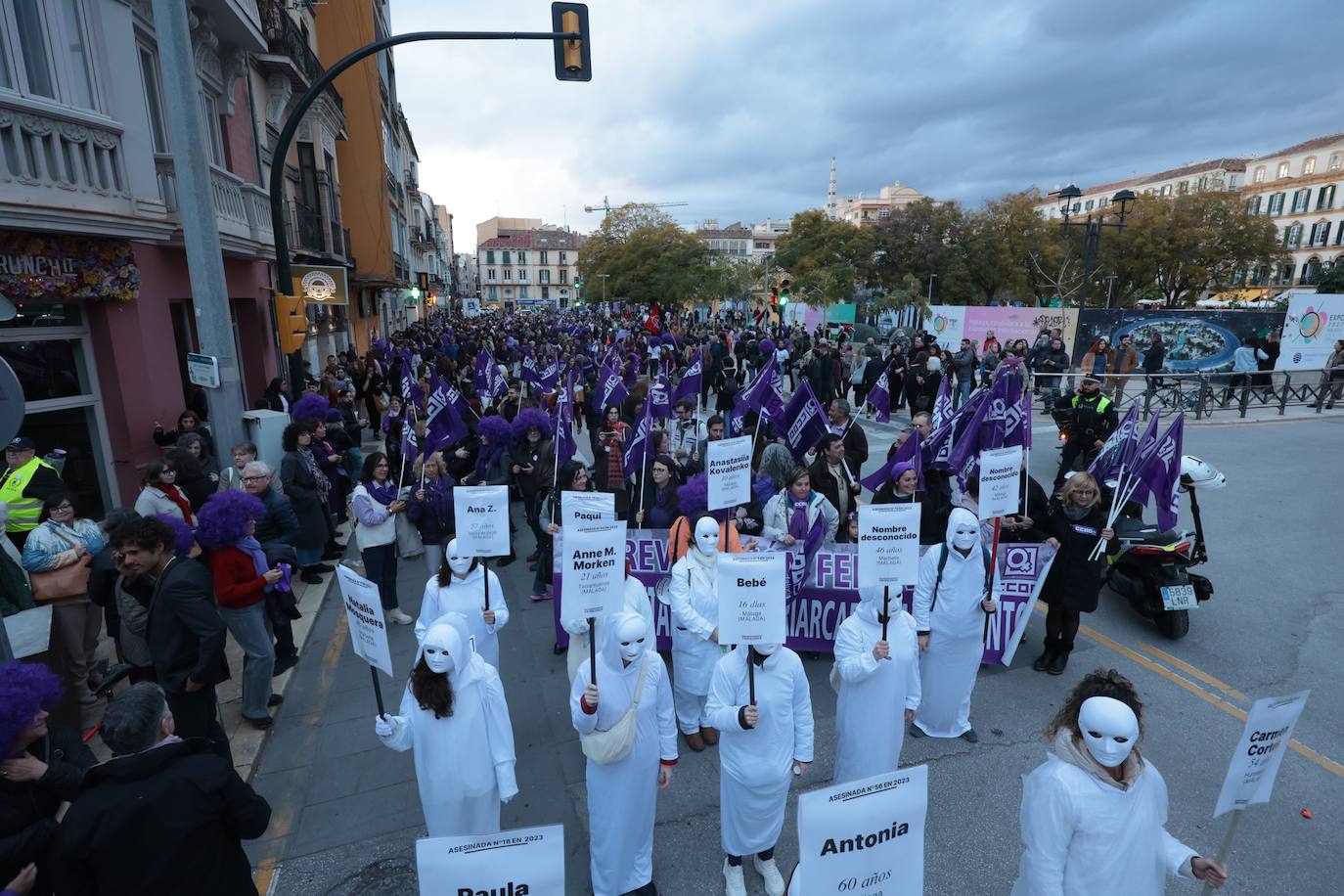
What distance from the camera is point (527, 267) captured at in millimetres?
118062

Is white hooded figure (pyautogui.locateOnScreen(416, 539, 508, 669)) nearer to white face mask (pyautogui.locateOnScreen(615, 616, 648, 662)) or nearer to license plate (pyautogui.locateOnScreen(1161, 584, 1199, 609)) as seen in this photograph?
white face mask (pyautogui.locateOnScreen(615, 616, 648, 662))

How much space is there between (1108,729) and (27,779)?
4092 mm

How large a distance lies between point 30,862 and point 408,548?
4254 mm

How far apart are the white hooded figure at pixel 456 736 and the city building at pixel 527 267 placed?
117426 millimetres

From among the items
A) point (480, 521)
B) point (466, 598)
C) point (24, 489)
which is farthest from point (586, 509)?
point (24, 489)

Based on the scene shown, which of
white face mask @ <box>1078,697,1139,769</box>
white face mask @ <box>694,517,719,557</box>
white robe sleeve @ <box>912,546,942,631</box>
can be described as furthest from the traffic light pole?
white face mask @ <box>1078,697,1139,769</box>

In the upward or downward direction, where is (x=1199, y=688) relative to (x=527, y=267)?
downward

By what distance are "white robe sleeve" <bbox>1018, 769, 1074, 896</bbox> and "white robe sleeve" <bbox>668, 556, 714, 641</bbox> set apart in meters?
2.17

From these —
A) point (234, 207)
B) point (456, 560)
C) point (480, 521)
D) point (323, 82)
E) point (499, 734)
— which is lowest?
point (499, 734)

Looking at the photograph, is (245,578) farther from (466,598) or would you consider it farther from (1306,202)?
(1306,202)

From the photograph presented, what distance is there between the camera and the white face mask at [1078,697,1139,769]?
2566 mm

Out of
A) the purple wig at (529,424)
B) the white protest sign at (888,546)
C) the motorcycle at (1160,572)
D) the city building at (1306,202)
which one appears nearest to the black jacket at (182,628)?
the white protest sign at (888,546)

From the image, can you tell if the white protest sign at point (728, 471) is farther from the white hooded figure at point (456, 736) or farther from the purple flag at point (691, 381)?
the purple flag at point (691, 381)

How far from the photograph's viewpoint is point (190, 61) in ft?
21.2
